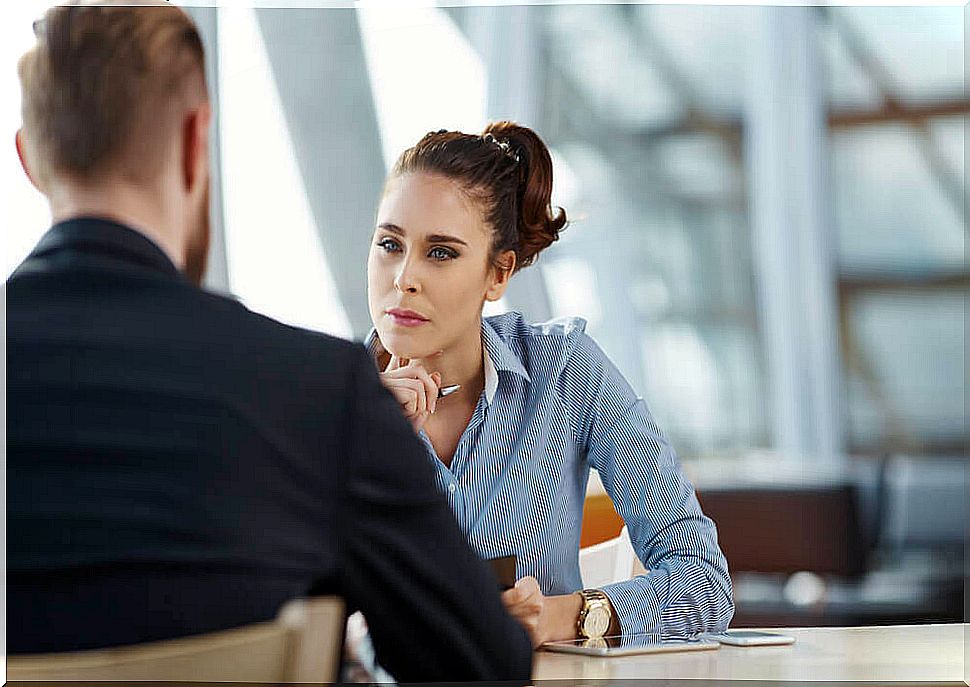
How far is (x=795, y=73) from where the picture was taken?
23.9 feet

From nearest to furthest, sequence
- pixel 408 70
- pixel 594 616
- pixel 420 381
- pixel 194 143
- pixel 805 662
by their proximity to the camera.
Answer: pixel 194 143, pixel 805 662, pixel 594 616, pixel 420 381, pixel 408 70

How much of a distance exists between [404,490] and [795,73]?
680 cm

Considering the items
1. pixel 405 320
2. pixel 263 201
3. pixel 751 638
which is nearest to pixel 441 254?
pixel 405 320

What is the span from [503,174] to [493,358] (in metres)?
0.32

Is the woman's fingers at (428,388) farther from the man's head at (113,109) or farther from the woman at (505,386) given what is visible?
the man's head at (113,109)

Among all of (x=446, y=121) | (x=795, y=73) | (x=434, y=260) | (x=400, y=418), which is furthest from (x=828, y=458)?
(x=400, y=418)

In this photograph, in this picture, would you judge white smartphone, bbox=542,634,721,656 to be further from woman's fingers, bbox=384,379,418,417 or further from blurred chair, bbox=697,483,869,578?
blurred chair, bbox=697,483,869,578

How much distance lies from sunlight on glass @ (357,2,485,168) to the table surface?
7.03ft

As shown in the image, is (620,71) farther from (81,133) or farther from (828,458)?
(81,133)

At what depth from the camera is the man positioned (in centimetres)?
95

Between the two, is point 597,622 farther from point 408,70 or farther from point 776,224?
point 776,224

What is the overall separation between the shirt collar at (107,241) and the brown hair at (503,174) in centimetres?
94

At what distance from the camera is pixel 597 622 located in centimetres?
160

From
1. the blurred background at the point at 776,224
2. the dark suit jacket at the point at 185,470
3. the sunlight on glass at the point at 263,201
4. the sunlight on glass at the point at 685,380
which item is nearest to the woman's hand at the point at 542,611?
the dark suit jacket at the point at 185,470
